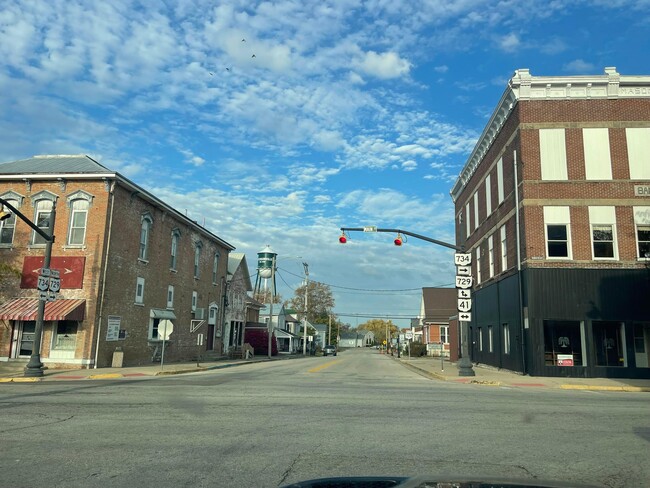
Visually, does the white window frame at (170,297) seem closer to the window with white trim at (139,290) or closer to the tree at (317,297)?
the window with white trim at (139,290)

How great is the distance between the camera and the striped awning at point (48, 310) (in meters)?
23.7

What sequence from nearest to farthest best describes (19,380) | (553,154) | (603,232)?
1. (19,380)
2. (603,232)
3. (553,154)

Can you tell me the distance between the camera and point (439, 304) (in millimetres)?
72938

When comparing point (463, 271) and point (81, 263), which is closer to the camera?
point (463, 271)

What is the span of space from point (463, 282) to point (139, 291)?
55.7ft

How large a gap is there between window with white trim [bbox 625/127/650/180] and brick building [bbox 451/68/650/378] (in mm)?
45

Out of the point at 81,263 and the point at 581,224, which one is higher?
the point at 581,224

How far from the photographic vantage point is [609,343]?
24047 millimetres

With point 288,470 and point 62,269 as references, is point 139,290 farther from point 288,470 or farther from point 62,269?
point 288,470

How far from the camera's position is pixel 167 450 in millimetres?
7316

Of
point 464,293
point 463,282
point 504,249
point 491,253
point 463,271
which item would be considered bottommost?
point 464,293

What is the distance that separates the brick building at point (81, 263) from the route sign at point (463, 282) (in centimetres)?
1398

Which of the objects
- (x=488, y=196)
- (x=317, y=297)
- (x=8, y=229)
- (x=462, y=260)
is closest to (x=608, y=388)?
(x=462, y=260)

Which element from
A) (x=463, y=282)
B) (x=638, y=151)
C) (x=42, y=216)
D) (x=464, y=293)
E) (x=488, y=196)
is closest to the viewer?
(x=463, y=282)
